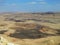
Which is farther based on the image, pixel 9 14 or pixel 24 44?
pixel 9 14

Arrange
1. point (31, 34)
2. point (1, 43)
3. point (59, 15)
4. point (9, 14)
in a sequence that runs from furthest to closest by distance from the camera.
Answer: point (9, 14) → point (59, 15) → point (31, 34) → point (1, 43)

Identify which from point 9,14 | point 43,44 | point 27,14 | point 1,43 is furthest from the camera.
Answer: point 9,14

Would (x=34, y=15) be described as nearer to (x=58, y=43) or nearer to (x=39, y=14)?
(x=39, y=14)

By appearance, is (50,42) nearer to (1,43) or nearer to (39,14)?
(1,43)

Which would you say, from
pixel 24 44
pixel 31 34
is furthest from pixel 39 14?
pixel 24 44

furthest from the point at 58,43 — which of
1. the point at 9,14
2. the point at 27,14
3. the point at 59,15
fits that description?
the point at 9,14

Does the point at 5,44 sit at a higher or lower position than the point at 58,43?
higher

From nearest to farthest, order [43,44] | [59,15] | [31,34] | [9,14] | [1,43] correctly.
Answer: [1,43] < [43,44] < [31,34] < [59,15] < [9,14]

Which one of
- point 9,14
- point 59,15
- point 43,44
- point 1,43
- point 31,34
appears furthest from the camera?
point 9,14

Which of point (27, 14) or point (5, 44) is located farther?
point (27, 14)
